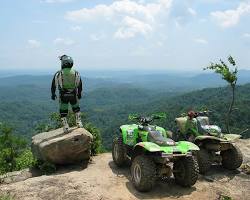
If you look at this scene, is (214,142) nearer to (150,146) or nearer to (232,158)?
(232,158)

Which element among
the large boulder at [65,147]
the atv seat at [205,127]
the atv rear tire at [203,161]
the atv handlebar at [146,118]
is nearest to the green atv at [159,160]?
the atv handlebar at [146,118]

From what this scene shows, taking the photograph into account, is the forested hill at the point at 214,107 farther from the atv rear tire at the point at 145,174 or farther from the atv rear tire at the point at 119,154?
the atv rear tire at the point at 145,174

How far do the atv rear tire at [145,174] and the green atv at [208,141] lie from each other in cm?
242

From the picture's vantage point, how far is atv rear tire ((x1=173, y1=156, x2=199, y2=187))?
10.1 meters

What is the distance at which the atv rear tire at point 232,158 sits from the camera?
12.1 m

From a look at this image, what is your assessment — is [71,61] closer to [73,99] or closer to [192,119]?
[73,99]

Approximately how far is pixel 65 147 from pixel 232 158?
552 cm

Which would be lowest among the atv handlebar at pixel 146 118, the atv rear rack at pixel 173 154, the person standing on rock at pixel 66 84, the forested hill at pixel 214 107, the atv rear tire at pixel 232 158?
the forested hill at pixel 214 107

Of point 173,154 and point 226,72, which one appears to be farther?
point 226,72

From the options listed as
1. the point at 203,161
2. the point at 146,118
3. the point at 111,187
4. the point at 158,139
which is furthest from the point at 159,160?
the point at 203,161

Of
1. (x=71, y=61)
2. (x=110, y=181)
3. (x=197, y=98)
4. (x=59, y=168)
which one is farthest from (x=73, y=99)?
(x=197, y=98)

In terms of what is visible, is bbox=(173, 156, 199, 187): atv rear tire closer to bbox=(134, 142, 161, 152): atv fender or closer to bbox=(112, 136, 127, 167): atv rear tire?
bbox=(134, 142, 161, 152): atv fender

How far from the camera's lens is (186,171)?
403 inches

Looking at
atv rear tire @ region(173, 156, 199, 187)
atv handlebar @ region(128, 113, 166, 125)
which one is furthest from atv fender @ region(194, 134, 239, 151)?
atv rear tire @ region(173, 156, 199, 187)
